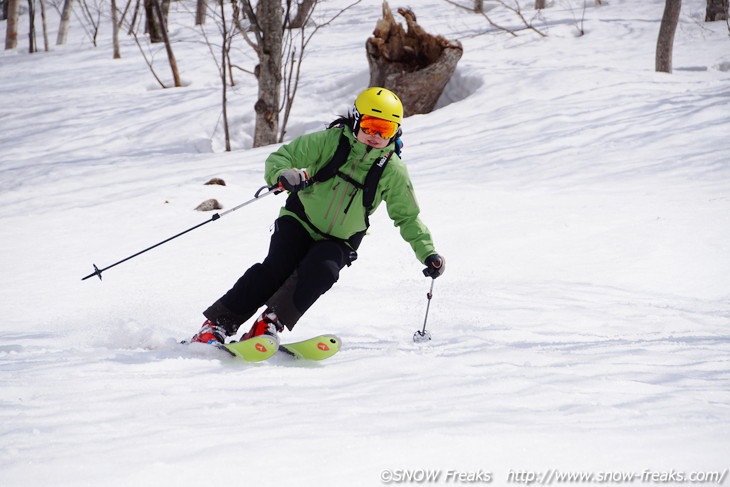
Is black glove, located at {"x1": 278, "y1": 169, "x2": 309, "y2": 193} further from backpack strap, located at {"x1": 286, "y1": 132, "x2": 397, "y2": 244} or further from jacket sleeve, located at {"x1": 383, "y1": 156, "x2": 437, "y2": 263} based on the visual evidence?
jacket sleeve, located at {"x1": 383, "y1": 156, "x2": 437, "y2": 263}

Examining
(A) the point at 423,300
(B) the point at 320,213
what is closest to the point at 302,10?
(A) the point at 423,300

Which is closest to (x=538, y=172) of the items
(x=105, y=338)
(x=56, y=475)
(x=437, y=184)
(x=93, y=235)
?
(x=437, y=184)

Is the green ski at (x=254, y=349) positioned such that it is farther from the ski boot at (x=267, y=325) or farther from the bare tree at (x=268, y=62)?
the bare tree at (x=268, y=62)

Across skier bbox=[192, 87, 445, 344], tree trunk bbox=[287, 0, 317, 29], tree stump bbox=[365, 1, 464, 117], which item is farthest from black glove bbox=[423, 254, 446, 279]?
tree stump bbox=[365, 1, 464, 117]

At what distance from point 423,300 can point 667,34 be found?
10.3 metres

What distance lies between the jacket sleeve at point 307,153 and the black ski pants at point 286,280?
348 mm

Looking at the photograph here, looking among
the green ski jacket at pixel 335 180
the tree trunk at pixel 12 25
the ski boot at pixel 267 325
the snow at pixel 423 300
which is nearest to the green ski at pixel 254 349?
the snow at pixel 423 300

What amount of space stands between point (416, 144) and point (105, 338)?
275 inches

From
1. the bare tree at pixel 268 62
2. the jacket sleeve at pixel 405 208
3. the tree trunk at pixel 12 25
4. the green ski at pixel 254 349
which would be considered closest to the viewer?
the green ski at pixel 254 349

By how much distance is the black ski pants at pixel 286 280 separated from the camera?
3.52 metres

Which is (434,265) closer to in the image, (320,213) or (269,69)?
(320,213)

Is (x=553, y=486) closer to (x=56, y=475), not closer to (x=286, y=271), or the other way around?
(x=56, y=475)

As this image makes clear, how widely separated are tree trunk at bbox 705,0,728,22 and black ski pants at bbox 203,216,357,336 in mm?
18029

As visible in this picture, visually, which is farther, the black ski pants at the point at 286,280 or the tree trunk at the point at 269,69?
the tree trunk at the point at 269,69
